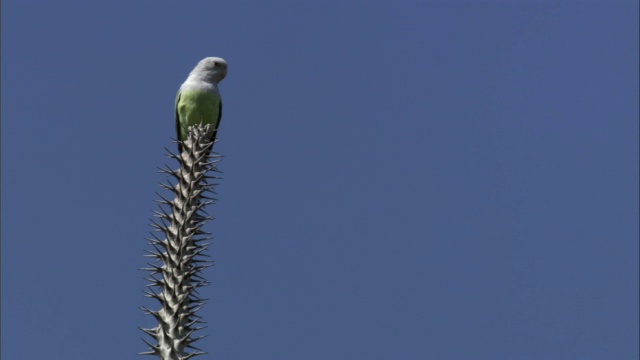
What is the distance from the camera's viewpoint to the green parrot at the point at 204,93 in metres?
11.2

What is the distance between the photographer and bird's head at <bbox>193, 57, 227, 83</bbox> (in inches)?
440

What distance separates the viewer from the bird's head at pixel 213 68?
36.6 feet

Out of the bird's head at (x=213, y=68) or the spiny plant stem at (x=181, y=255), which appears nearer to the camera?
the spiny plant stem at (x=181, y=255)

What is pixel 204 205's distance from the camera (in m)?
7.74

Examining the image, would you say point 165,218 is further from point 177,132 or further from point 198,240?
point 177,132

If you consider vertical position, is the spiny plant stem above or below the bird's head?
below

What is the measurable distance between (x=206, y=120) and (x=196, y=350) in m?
5.14

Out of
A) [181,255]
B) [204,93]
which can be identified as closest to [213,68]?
[204,93]

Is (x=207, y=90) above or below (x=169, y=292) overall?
above

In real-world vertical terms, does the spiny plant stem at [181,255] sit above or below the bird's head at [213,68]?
below

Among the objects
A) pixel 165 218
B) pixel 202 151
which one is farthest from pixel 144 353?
pixel 202 151

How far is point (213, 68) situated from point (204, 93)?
1.15 ft

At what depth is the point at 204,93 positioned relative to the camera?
11.2 meters

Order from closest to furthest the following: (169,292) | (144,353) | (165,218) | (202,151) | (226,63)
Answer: (144,353) < (169,292) < (165,218) < (202,151) < (226,63)
